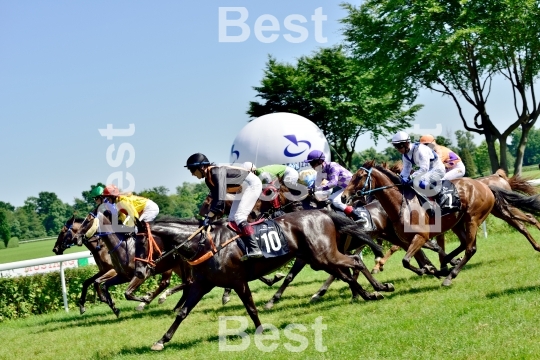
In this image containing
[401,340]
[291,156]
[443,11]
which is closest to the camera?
[401,340]

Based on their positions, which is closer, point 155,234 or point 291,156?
point 155,234

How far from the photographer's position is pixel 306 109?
3606 cm

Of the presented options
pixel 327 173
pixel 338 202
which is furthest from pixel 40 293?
pixel 338 202

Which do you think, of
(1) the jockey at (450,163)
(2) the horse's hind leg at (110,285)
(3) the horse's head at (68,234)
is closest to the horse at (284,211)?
(1) the jockey at (450,163)

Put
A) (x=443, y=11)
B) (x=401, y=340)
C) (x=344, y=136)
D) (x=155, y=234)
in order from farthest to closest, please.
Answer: (x=344, y=136) → (x=443, y=11) → (x=155, y=234) → (x=401, y=340)

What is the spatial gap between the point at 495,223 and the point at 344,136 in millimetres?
20821

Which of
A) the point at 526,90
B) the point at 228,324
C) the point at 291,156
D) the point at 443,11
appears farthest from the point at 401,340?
the point at 526,90

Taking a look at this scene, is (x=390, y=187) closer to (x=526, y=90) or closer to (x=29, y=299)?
(x=29, y=299)

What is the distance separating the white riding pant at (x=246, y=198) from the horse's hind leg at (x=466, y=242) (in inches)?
117

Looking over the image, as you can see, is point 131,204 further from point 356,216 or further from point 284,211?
point 356,216

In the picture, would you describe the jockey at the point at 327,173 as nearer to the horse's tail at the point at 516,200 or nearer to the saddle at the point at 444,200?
the saddle at the point at 444,200

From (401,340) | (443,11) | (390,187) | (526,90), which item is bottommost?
(401,340)

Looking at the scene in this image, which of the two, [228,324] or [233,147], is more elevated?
[233,147]

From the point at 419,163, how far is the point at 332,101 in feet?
88.6
